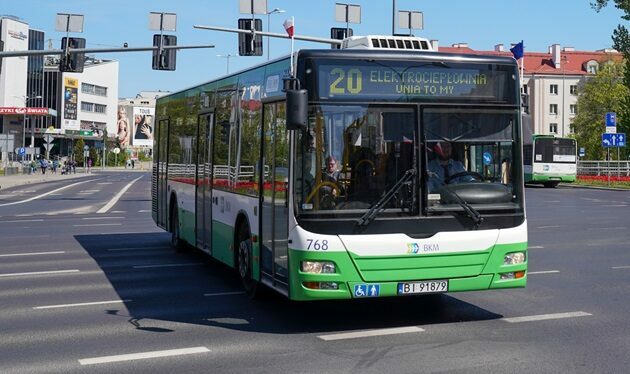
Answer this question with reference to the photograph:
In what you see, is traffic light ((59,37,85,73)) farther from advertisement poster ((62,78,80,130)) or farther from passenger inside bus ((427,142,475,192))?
advertisement poster ((62,78,80,130))

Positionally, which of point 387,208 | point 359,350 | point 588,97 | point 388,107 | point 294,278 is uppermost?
point 588,97

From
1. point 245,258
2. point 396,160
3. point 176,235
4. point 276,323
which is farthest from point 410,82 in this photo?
point 176,235

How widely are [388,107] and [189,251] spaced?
829 cm

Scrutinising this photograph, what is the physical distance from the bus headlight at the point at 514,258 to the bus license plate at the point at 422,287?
0.74 metres

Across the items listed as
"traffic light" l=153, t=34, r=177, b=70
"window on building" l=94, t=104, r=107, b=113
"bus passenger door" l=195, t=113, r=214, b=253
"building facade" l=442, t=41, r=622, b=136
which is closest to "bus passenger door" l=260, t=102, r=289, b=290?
"bus passenger door" l=195, t=113, r=214, b=253

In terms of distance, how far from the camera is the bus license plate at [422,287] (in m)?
8.54

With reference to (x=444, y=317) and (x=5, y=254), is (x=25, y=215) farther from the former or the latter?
(x=444, y=317)

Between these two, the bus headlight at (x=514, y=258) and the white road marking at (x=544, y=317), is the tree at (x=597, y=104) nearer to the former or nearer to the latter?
the white road marking at (x=544, y=317)

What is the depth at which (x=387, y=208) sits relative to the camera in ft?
28.0

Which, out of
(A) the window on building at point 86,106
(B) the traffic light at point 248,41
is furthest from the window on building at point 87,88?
(B) the traffic light at point 248,41

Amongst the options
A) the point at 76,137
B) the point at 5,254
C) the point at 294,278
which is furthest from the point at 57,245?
the point at 76,137

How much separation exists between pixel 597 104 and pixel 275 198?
91860 mm

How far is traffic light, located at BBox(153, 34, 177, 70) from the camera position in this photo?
104 ft

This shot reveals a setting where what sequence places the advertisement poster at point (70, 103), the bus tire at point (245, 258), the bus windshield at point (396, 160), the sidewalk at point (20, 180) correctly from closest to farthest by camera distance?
the bus windshield at point (396, 160) → the bus tire at point (245, 258) → the sidewalk at point (20, 180) → the advertisement poster at point (70, 103)
